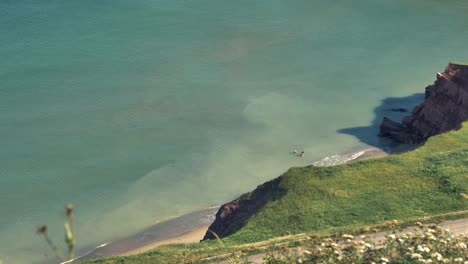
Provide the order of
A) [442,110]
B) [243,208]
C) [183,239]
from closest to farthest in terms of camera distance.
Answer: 1. [243,208]
2. [183,239]
3. [442,110]

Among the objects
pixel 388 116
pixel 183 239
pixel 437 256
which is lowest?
pixel 183 239

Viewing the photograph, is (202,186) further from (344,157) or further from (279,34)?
(279,34)

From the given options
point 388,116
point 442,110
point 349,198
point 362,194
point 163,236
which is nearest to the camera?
point 349,198

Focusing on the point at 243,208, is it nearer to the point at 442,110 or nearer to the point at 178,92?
the point at 442,110

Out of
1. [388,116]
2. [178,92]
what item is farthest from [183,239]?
[388,116]

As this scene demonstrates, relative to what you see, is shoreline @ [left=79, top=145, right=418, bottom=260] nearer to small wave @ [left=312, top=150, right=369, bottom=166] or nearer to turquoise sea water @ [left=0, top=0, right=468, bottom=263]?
turquoise sea water @ [left=0, top=0, right=468, bottom=263]

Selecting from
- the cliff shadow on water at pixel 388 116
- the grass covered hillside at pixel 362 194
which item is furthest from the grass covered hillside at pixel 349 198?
the cliff shadow on water at pixel 388 116

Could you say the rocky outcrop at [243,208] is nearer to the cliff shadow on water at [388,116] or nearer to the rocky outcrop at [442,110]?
the rocky outcrop at [442,110]

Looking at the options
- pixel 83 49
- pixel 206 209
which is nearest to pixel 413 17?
pixel 83 49

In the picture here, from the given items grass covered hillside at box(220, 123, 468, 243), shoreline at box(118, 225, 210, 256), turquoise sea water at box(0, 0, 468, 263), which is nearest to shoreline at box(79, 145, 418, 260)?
shoreline at box(118, 225, 210, 256)
